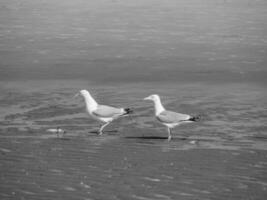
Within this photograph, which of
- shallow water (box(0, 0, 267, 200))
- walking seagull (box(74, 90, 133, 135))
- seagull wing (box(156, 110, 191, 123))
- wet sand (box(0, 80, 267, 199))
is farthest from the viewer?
walking seagull (box(74, 90, 133, 135))

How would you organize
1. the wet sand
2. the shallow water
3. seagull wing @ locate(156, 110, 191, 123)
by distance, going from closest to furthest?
1. the wet sand
2. the shallow water
3. seagull wing @ locate(156, 110, 191, 123)

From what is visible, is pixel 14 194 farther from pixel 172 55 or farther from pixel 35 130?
pixel 172 55

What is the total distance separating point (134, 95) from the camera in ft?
62.5

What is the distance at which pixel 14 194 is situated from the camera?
10719 millimetres

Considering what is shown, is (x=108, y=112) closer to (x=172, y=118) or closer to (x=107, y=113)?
(x=107, y=113)

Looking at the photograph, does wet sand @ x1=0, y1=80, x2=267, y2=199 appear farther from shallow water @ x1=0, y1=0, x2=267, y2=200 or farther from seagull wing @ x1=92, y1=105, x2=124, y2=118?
seagull wing @ x1=92, y1=105, x2=124, y2=118

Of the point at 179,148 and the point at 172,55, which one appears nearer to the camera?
Answer: the point at 179,148

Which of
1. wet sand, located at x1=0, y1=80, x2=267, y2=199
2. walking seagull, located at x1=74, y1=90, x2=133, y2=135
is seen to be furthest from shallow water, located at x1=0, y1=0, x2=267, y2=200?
walking seagull, located at x1=74, y1=90, x2=133, y2=135

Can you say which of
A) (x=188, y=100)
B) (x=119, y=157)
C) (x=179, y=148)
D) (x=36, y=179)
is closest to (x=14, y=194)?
(x=36, y=179)

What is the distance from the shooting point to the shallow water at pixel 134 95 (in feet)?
37.3

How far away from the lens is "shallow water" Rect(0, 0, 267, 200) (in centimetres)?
1138

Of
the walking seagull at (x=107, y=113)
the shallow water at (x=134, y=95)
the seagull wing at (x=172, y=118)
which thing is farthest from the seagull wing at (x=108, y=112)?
the seagull wing at (x=172, y=118)

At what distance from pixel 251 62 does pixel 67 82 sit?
580 cm

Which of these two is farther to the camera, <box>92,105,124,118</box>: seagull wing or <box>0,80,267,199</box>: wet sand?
<box>92,105,124,118</box>: seagull wing
